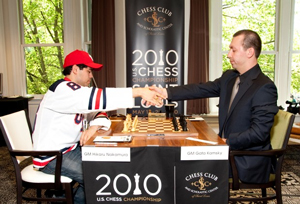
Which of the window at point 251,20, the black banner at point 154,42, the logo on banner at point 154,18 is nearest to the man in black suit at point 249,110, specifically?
the black banner at point 154,42

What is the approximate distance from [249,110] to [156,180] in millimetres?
827

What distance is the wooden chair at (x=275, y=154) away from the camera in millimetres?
1751

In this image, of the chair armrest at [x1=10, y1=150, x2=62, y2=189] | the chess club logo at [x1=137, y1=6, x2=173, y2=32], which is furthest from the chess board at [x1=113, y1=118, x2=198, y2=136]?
the chess club logo at [x1=137, y1=6, x2=173, y2=32]

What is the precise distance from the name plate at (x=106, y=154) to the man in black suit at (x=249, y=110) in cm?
74

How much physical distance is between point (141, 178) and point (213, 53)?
3509 millimetres

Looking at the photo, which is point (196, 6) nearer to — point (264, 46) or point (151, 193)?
point (264, 46)

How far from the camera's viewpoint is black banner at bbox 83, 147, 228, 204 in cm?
155

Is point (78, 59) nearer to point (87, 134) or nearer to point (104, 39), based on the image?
point (87, 134)

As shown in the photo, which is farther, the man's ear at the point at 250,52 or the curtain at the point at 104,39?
the curtain at the point at 104,39

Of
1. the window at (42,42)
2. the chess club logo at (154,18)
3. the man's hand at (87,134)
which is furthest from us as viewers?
the window at (42,42)

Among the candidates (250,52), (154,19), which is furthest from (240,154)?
(154,19)

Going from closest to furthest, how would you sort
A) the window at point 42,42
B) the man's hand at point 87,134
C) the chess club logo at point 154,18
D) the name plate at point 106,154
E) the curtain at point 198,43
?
the name plate at point 106,154 < the man's hand at point 87,134 < the chess club logo at point 154,18 < the curtain at point 198,43 < the window at point 42,42

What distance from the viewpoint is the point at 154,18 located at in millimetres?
3986

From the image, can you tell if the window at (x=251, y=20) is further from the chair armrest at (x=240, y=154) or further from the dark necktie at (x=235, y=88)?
the chair armrest at (x=240, y=154)
